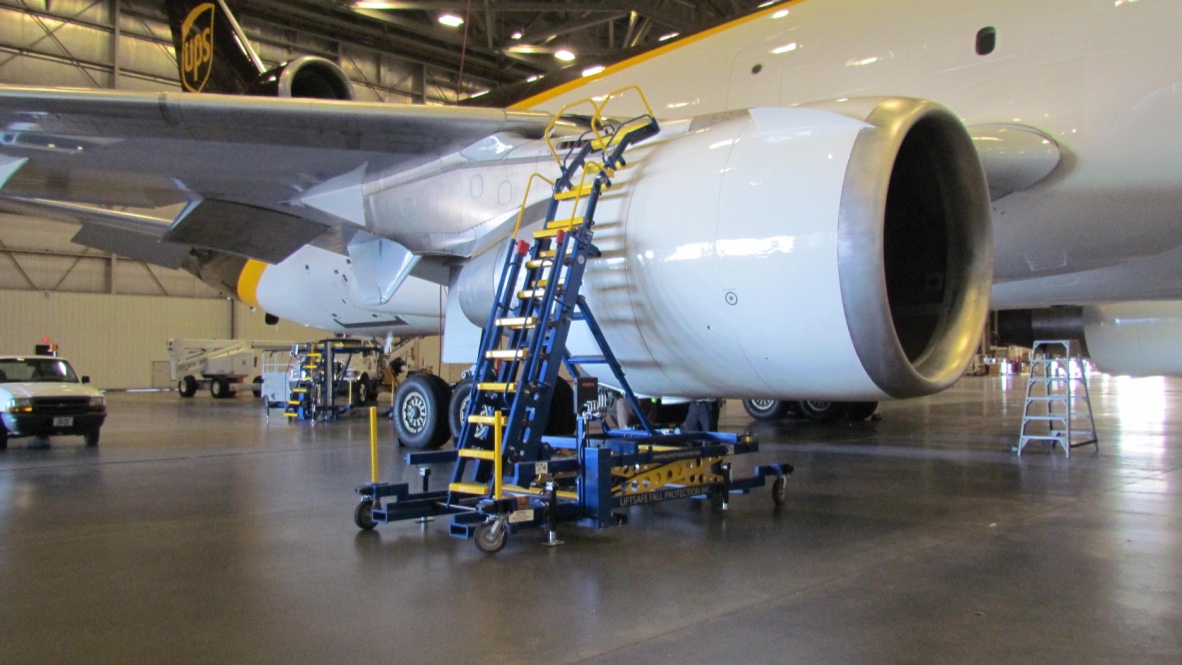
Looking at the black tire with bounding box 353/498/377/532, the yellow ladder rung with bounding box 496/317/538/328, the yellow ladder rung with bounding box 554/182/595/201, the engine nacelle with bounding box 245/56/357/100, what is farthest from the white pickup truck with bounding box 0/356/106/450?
the yellow ladder rung with bounding box 554/182/595/201

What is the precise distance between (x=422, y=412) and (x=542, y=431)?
4544 mm

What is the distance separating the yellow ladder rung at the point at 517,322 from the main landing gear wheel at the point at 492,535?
1047 millimetres

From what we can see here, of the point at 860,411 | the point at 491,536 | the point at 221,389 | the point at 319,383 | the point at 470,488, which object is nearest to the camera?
the point at 491,536

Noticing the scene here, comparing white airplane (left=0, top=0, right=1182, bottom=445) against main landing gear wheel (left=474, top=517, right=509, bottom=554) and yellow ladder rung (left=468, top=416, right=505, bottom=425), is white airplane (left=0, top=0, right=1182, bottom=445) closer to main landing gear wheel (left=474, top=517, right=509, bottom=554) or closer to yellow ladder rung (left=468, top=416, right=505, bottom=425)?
yellow ladder rung (left=468, top=416, right=505, bottom=425)

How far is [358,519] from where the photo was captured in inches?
177

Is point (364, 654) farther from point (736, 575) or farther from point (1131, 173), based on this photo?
point (1131, 173)

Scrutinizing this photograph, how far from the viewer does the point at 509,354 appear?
4.52 m

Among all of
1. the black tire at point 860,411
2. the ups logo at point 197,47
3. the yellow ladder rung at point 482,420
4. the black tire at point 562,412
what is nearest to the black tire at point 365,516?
the yellow ladder rung at point 482,420

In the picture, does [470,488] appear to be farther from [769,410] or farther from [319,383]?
[319,383]

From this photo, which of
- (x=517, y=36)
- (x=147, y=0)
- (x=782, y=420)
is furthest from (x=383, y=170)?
(x=147, y=0)

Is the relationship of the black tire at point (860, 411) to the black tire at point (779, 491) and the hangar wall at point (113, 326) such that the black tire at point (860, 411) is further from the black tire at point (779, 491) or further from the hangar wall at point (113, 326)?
the hangar wall at point (113, 326)

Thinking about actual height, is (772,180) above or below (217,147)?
below

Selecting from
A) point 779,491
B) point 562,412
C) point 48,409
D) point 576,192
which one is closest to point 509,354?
point 576,192

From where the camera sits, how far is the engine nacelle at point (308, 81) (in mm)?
7527
